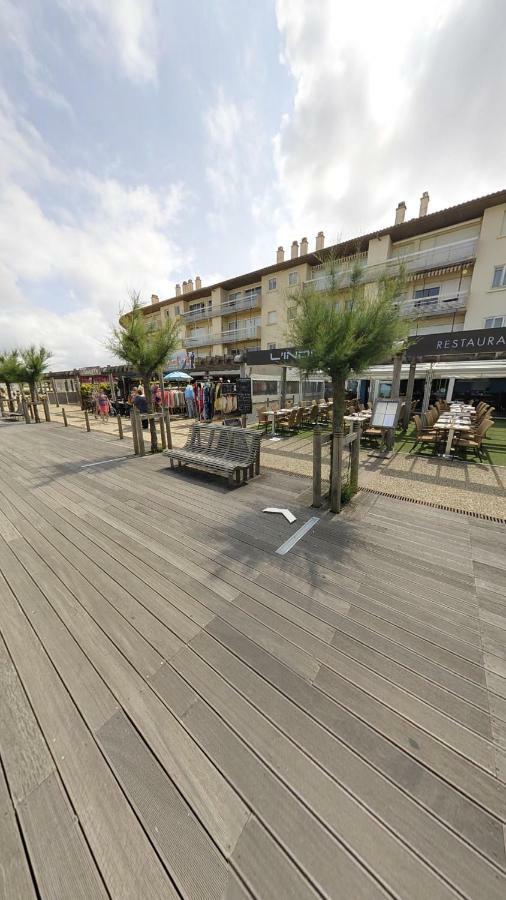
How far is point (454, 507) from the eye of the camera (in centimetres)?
465

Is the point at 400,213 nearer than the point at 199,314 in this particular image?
Yes

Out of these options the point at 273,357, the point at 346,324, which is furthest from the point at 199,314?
the point at 346,324

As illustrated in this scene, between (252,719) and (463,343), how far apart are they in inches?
344

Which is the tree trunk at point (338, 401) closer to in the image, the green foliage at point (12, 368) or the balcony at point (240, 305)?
the green foliage at point (12, 368)

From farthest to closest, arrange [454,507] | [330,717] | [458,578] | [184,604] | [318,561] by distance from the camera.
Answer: [454,507], [318,561], [458,578], [184,604], [330,717]

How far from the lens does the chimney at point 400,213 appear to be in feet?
62.9

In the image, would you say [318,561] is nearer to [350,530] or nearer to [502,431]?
[350,530]

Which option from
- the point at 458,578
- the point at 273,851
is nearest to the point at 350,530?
the point at 458,578

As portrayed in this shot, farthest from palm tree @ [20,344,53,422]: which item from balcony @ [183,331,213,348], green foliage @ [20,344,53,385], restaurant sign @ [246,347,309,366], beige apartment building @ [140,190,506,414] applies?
balcony @ [183,331,213,348]

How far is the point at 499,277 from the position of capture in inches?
637

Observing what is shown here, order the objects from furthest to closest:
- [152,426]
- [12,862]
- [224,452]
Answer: [152,426]
[224,452]
[12,862]

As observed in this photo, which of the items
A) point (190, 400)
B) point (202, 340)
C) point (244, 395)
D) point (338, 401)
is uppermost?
point (202, 340)

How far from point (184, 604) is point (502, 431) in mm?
13846

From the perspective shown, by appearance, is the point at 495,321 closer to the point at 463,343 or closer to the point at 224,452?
the point at 463,343
